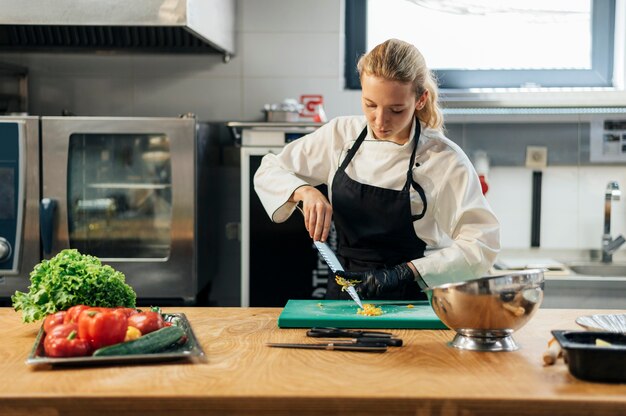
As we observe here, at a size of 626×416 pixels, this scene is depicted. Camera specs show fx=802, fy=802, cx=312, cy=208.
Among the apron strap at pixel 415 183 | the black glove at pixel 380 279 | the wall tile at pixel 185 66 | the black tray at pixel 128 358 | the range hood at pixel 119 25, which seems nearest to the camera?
the black tray at pixel 128 358

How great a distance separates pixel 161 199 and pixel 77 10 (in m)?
0.91

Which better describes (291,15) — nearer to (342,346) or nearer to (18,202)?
(18,202)

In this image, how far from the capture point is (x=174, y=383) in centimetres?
167

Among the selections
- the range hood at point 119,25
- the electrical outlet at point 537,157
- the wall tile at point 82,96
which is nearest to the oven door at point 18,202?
the range hood at point 119,25

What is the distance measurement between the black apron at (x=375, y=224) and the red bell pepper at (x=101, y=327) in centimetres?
111

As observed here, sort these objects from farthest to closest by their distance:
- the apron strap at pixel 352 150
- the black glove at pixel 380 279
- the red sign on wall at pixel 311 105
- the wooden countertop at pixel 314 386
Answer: the red sign on wall at pixel 311 105 < the apron strap at pixel 352 150 < the black glove at pixel 380 279 < the wooden countertop at pixel 314 386

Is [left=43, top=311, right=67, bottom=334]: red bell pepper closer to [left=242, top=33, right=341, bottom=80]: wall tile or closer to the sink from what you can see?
[left=242, top=33, right=341, bottom=80]: wall tile

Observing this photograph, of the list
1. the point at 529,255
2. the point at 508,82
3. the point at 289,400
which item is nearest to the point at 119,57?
the point at 508,82

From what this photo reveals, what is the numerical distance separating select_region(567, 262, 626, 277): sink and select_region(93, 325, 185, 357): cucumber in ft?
8.82

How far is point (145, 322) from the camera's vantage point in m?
1.92

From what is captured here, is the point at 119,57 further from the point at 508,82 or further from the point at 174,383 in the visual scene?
the point at 174,383

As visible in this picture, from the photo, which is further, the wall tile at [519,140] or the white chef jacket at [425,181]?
the wall tile at [519,140]

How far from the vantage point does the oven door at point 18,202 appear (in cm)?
357

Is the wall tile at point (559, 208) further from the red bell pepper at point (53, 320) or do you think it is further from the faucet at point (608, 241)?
the red bell pepper at point (53, 320)
